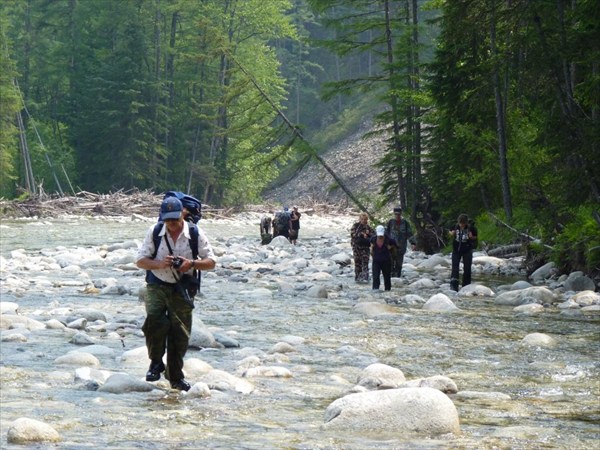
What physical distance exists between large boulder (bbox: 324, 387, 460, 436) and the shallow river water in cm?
15

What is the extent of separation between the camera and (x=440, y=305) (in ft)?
54.3

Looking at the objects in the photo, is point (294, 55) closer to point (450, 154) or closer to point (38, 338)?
point (450, 154)

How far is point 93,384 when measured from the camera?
963cm

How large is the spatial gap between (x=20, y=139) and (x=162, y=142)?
1121 cm

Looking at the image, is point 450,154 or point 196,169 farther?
point 196,169

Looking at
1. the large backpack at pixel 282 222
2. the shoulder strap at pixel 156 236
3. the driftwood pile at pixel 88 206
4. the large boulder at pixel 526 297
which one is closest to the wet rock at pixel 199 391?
the shoulder strap at pixel 156 236

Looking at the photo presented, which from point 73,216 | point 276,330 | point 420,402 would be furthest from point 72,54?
point 420,402

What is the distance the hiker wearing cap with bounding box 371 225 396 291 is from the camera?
19359 millimetres

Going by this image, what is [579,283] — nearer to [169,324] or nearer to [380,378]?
[380,378]

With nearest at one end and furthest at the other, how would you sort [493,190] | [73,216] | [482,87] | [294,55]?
[482,87]
[493,190]
[73,216]
[294,55]

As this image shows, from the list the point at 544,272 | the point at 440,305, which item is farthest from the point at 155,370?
the point at 544,272

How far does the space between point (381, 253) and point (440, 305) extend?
293cm

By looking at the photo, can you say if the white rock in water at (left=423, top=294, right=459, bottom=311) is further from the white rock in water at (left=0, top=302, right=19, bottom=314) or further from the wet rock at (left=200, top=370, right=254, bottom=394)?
the wet rock at (left=200, top=370, right=254, bottom=394)

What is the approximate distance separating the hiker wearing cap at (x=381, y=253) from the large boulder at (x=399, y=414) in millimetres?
11012
